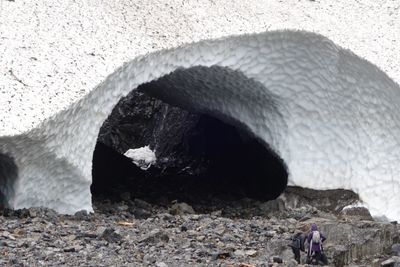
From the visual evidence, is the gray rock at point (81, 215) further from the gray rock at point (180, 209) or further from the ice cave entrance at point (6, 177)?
the gray rock at point (180, 209)

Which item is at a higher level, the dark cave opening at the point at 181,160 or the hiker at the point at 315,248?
the dark cave opening at the point at 181,160

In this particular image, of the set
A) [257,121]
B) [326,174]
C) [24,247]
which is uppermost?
[257,121]

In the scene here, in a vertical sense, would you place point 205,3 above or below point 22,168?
above

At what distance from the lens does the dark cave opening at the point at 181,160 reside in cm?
1800

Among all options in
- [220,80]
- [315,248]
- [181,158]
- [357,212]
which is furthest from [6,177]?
[181,158]

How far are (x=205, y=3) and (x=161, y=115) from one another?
566 inches

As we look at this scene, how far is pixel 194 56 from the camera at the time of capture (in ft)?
47.6

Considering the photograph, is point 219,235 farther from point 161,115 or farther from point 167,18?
point 161,115

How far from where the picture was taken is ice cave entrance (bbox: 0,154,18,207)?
40.5ft

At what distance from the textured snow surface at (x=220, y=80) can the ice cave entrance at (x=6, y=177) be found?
0.09 m

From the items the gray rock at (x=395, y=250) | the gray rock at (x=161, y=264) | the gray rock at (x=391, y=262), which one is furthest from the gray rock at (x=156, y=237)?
the gray rock at (x=395, y=250)

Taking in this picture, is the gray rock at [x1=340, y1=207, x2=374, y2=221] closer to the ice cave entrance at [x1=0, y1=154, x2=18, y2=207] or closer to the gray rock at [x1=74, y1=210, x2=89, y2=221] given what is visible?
the gray rock at [x1=74, y1=210, x2=89, y2=221]

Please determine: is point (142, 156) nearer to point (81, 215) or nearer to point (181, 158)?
point (181, 158)

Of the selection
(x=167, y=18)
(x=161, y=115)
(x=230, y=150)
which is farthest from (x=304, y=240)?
(x=161, y=115)
